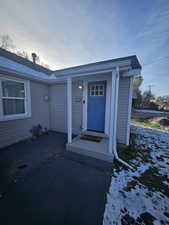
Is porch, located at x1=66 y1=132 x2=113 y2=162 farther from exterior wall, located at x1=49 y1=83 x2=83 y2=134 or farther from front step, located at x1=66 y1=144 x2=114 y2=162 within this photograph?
exterior wall, located at x1=49 y1=83 x2=83 y2=134

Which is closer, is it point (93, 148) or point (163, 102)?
point (93, 148)

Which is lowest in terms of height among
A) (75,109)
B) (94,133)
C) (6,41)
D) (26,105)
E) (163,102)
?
(94,133)

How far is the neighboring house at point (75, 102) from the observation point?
296cm

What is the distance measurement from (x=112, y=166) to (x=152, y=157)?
59.6 inches

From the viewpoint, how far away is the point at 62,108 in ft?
16.2

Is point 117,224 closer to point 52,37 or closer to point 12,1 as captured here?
point 12,1

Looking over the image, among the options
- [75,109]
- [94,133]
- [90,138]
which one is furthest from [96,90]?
[90,138]

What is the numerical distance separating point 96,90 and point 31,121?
3450 millimetres

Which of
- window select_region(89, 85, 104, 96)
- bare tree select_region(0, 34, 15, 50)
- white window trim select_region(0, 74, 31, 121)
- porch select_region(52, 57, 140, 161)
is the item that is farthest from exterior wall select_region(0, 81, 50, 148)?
bare tree select_region(0, 34, 15, 50)

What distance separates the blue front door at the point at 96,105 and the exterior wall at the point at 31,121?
8.56 feet

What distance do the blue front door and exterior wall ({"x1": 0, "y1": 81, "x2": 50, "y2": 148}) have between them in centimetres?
261

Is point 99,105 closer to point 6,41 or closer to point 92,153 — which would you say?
point 92,153

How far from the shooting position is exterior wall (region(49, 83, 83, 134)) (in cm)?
432

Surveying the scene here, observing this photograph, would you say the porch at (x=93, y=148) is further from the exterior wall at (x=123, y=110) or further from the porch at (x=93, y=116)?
the exterior wall at (x=123, y=110)
